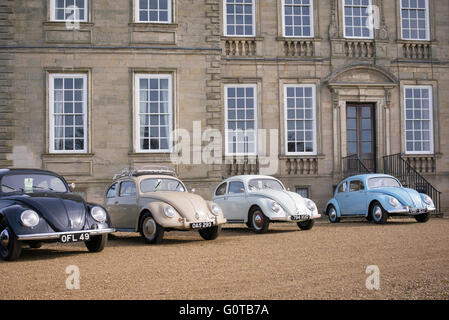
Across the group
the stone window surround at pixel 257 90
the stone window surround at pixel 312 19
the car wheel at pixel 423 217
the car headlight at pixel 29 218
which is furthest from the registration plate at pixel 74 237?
the stone window surround at pixel 312 19

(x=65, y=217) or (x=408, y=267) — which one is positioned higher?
(x=65, y=217)

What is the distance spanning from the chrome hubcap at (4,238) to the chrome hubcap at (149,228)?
3239 millimetres

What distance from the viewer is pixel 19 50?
19.4 m

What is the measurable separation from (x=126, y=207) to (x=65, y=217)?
3.26 meters

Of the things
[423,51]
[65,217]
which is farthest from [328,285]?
[423,51]

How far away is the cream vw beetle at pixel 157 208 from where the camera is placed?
12016mm

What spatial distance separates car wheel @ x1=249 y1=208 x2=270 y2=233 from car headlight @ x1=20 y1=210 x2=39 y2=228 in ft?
20.4

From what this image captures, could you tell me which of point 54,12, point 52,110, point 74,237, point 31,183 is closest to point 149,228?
point 31,183

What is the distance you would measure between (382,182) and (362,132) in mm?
5523

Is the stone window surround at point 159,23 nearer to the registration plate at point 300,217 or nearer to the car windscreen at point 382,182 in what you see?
the car windscreen at point 382,182

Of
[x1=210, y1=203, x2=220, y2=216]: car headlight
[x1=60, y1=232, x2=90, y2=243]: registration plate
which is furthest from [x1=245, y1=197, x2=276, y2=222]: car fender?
[x1=60, y1=232, x2=90, y2=243]: registration plate

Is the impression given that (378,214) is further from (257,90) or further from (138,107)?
(138,107)
